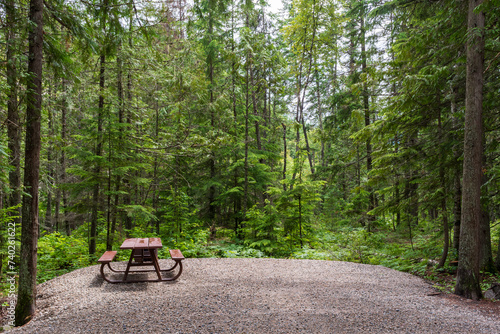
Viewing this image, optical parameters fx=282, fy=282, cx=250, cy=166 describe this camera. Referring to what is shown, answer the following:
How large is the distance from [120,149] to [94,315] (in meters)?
4.87

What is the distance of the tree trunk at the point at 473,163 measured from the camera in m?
5.47

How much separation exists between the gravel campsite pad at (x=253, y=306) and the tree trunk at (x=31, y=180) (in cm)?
30

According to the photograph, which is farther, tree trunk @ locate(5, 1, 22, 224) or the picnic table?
the picnic table

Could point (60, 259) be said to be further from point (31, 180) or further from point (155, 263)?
point (31, 180)

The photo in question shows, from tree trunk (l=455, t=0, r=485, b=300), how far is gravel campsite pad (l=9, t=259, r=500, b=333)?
67 cm

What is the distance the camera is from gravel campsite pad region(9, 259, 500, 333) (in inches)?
158

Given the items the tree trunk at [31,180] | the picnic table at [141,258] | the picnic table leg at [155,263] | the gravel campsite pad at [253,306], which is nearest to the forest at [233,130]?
the tree trunk at [31,180]

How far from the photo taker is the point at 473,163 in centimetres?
547

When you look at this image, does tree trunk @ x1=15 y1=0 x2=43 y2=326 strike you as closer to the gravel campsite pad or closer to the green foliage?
the gravel campsite pad

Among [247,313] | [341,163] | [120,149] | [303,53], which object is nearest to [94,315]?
[247,313]

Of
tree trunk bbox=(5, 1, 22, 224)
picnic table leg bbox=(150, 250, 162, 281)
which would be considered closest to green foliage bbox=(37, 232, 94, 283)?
tree trunk bbox=(5, 1, 22, 224)

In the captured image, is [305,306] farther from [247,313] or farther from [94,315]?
[94,315]

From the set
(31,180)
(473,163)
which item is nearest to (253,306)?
(31,180)

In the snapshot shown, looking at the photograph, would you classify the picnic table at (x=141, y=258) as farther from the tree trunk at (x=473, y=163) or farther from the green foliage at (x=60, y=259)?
the tree trunk at (x=473, y=163)
